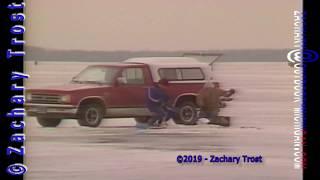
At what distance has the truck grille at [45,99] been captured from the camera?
5.06 metres

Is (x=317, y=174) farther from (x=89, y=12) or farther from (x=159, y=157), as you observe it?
(x=89, y=12)

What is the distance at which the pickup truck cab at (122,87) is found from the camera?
5.07 metres

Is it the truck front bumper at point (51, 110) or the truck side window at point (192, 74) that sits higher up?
the truck side window at point (192, 74)

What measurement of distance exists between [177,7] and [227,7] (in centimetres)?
41

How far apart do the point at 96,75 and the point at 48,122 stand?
55 centimetres

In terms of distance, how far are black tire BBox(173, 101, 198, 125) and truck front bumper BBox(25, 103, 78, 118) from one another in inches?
33.3

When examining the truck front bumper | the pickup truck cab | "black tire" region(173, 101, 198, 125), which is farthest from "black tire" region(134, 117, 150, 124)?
the truck front bumper

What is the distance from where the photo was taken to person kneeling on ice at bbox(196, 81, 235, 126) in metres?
5.11

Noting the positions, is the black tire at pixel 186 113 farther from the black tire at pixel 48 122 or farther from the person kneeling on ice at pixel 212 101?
the black tire at pixel 48 122

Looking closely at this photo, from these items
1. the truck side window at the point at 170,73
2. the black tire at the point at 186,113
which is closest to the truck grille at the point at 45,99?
the truck side window at the point at 170,73

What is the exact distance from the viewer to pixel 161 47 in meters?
5.09

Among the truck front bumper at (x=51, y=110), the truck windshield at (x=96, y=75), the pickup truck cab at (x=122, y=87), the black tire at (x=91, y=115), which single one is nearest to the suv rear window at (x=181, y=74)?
the pickup truck cab at (x=122, y=87)

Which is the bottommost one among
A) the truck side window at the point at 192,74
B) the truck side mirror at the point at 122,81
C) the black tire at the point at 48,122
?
the black tire at the point at 48,122

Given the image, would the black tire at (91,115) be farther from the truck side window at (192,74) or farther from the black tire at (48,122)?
the truck side window at (192,74)
